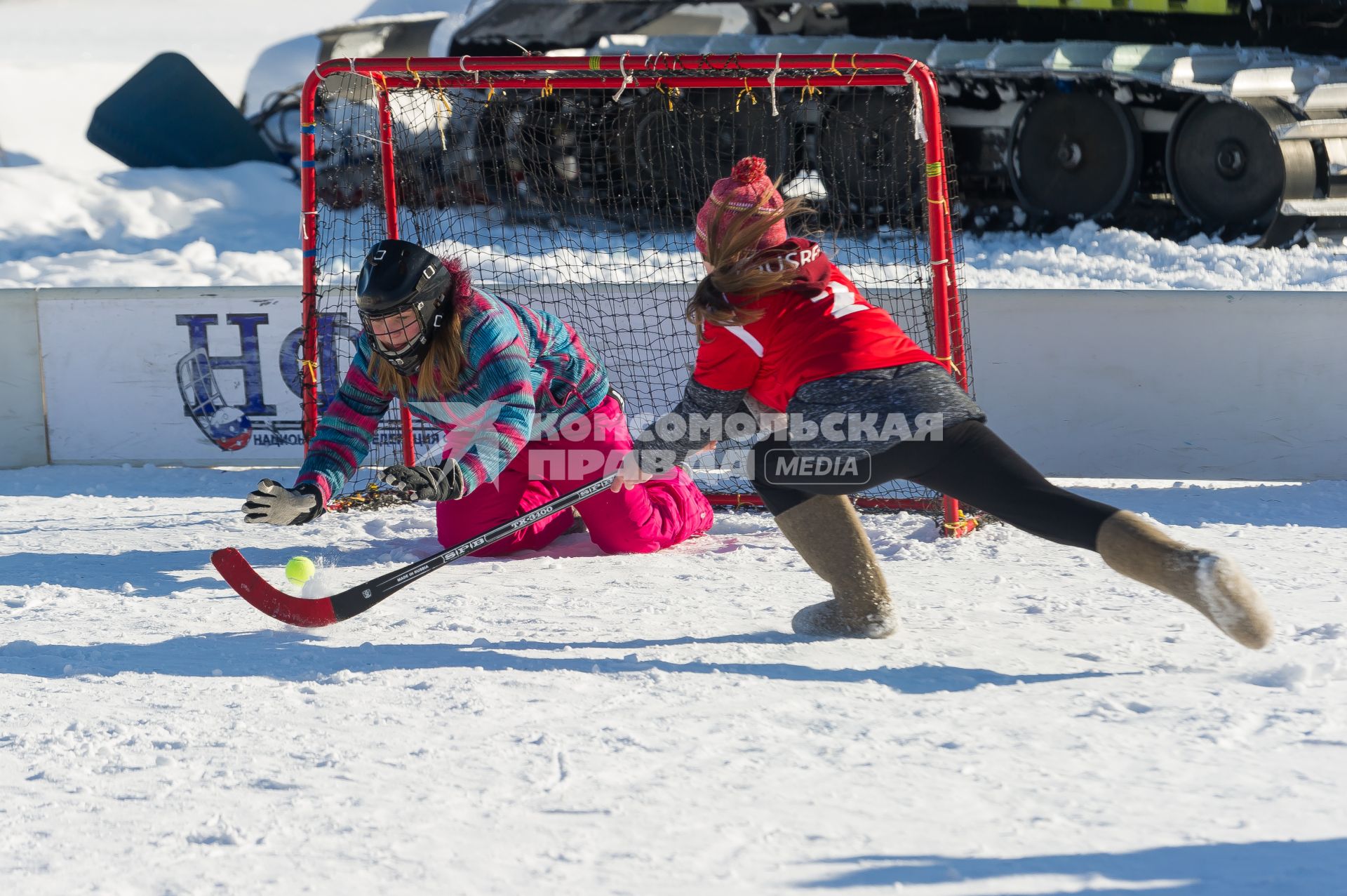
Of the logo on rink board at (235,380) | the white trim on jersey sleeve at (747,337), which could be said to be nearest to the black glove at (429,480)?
the white trim on jersey sleeve at (747,337)

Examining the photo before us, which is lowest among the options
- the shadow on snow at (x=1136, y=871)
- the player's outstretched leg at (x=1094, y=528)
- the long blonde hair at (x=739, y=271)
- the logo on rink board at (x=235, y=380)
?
the shadow on snow at (x=1136, y=871)

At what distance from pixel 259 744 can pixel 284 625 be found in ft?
2.96

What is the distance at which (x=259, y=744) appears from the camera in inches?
106

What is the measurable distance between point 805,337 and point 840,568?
1.94 feet

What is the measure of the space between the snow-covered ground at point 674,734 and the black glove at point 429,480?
38 centimetres

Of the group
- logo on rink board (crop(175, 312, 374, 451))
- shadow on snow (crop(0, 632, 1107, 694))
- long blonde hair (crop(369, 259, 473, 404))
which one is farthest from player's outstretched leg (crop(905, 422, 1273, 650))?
logo on rink board (crop(175, 312, 374, 451))

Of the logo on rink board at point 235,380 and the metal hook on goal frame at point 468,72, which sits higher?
the metal hook on goal frame at point 468,72

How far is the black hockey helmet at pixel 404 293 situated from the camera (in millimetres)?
3520

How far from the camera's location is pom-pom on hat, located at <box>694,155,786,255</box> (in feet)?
10.1

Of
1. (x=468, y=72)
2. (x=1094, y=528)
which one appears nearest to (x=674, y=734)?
(x=1094, y=528)

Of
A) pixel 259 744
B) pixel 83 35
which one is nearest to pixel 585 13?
pixel 259 744

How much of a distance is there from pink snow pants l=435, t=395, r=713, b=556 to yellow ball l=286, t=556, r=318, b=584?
24.5 inches

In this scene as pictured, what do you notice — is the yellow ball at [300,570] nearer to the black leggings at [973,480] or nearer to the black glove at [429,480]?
the black glove at [429,480]

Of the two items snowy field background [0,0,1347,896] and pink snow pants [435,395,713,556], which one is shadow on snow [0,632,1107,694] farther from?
pink snow pants [435,395,713,556]
